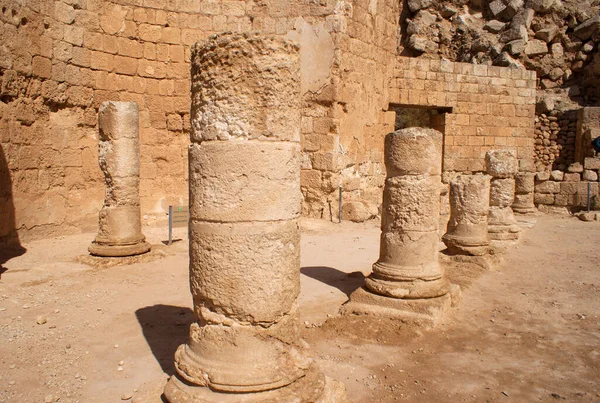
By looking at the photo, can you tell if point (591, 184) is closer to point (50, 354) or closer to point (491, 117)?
point (491, 117)

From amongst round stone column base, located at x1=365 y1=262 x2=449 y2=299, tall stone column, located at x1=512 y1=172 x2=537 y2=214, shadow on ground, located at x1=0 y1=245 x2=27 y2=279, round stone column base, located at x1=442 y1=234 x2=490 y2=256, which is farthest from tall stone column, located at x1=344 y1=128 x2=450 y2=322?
tall stone column, located at x1=512 y1=172 x2=537 y2=214

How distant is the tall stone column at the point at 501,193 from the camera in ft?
32.0

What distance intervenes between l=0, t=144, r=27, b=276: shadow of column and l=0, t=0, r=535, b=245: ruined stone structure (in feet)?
0.12

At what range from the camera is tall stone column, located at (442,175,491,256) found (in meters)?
8.20

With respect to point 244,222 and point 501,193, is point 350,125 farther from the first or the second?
point 244,222

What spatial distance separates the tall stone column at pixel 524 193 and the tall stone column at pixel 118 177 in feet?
36.8

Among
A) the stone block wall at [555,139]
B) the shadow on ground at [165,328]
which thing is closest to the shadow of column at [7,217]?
the shadow on ground at [165,328]

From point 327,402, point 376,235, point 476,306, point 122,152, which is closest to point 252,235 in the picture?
point 327,402

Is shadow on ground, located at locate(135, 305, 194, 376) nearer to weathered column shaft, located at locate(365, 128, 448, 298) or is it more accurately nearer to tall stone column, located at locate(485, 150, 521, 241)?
weathered column shaft, located at locate(365, 128, 448, 298)

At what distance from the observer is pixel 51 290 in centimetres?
589

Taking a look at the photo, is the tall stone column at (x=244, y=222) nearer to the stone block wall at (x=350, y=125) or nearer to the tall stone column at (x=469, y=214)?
the tall stone column at (x=469, y=214)

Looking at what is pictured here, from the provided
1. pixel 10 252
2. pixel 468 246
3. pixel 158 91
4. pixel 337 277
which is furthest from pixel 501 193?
pixel 10 252

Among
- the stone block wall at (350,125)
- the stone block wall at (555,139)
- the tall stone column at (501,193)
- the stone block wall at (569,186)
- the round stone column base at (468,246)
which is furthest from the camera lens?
the stone block wall at (555,139)

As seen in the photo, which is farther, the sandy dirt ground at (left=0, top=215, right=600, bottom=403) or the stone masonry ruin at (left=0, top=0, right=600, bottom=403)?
the sandy dirt ground at (left=0, top=215, right=600, bottom=403)
